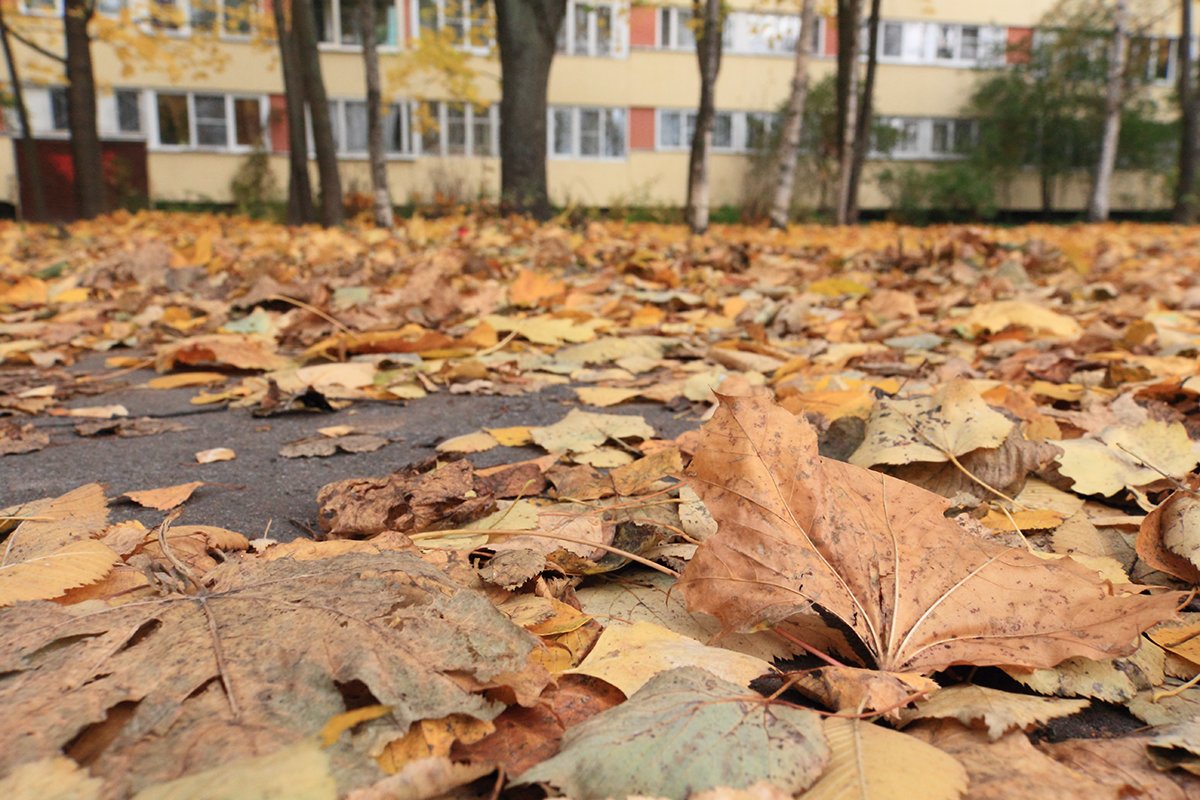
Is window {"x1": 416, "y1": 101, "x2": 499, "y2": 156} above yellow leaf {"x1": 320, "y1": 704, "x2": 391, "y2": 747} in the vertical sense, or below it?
above

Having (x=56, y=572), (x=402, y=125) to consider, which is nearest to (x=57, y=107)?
(x=402, y=125)

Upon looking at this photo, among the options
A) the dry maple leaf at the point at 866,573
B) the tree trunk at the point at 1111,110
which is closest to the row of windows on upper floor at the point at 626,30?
the tree trunk at the point at 1111,110

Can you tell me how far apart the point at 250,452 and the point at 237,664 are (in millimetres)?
1058

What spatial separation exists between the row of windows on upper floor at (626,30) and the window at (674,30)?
0.02 meters

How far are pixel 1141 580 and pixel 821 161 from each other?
Result: 2285 centimetres

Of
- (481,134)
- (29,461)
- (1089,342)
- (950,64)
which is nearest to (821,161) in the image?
(950,64)

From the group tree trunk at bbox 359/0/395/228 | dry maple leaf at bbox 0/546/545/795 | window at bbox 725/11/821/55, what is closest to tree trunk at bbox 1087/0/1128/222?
window at bbox 725/11/821/55

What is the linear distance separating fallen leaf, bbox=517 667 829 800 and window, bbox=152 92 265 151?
22247mm

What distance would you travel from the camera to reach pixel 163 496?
4.51 ft

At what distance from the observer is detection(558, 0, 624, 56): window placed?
21.7 metres

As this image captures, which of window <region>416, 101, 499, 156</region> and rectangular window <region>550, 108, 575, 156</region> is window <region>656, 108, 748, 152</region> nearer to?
rectangular window <region>550, 108, 575, 156</region>

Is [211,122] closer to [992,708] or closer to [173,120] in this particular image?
[173,120]

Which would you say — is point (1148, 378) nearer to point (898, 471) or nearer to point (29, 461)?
point (898, 471)

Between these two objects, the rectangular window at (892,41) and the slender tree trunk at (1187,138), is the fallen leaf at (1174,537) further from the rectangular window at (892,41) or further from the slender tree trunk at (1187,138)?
the rectangular window at (892,41)
